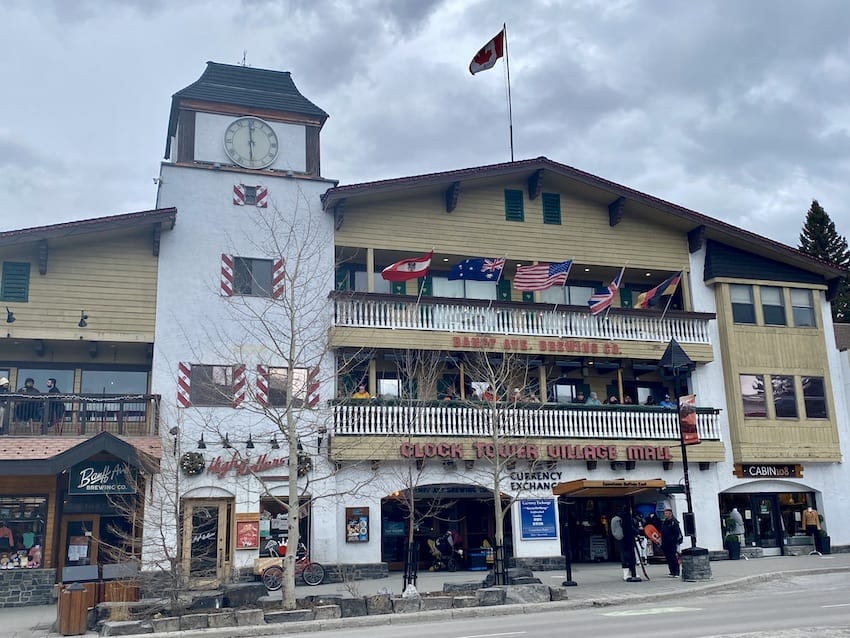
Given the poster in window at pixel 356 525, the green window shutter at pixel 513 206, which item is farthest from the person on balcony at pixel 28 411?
the green window shutter at pixel 513 206

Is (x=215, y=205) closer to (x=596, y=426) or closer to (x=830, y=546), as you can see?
(x=596, y=426)

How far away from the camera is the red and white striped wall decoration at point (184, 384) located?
25734 millimetres

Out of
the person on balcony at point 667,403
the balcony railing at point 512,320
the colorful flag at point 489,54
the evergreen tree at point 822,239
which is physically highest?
the evergreen tree at point 822,239

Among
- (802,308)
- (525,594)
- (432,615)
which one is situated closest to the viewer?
(432,615)

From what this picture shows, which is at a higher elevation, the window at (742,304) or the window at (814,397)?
the window at (742,304)

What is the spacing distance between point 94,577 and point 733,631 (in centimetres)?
1270

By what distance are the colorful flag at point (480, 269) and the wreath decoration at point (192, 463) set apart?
9.67 meters

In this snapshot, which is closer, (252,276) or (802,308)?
(252,276)

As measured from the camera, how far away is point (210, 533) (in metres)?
25.5

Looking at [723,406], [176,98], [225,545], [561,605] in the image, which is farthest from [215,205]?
[723,406]

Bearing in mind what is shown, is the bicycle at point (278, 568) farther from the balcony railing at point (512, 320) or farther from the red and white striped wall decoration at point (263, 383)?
the balcony railing at point (512, 320)

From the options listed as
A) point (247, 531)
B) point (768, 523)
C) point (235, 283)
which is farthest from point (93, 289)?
point (768, 523)

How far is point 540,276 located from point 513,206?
375cm

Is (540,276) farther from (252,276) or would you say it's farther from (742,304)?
(252,276)
